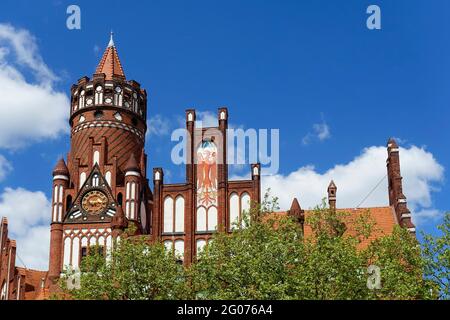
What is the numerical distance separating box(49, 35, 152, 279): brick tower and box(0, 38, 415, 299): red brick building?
2.3 inches

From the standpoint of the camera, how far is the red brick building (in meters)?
42.4

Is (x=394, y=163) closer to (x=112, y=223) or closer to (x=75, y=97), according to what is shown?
(x=112, y=223)

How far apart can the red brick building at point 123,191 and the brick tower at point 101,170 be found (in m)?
0.06

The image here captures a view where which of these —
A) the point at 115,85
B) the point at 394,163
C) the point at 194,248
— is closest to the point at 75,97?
the point at 115,85

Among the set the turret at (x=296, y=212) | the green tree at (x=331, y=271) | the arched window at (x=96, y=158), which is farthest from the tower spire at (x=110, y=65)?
the green tree at (x=331, y=271)

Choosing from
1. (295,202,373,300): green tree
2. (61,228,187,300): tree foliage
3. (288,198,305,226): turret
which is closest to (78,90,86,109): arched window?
(288,198,305,226): turret

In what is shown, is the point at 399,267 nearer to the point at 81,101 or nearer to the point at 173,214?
the point at 173,214

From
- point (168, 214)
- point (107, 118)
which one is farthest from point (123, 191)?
point (107, 118)

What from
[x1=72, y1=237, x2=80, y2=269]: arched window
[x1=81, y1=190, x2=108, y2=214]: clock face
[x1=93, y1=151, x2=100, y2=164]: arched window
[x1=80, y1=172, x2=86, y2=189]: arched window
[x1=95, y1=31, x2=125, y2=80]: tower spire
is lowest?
[x1=72, y1=237, x2=80, y2=269]: arched window

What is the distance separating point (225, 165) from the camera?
43.0m

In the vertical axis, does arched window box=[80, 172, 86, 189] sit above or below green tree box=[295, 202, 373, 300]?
above

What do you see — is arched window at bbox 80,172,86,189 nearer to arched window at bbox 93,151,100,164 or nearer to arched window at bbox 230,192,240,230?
arched window at bbox 93,151,100,164

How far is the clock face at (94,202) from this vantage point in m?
46.2

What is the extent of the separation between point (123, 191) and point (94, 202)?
1.82 m
